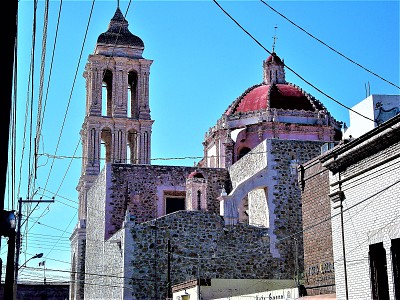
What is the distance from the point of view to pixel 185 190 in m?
32.8

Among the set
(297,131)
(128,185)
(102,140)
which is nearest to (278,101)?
(297,131)

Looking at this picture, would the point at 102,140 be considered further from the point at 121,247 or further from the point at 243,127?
the point at 121,247

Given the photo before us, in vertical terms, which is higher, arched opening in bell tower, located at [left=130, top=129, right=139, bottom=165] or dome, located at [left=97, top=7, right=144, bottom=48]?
dome, located at [left=97, top=7, right=144, bottom=48]

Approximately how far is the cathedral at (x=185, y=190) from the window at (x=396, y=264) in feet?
29.7

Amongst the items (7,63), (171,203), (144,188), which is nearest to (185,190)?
(171,203)

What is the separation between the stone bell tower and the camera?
41.3 m

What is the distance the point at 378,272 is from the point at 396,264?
718 mm

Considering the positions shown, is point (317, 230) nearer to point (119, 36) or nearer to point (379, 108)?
point (379, 108)

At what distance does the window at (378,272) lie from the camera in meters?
12.5

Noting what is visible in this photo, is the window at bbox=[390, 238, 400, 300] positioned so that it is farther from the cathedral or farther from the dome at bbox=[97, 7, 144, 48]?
the dome at bbox=[97, 7, 144, 48]

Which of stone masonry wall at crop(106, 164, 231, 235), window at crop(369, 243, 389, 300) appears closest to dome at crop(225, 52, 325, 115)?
stone masonry wall at crop(106, 164, 231, 235)

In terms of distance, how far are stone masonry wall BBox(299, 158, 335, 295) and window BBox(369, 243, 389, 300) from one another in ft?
17.7

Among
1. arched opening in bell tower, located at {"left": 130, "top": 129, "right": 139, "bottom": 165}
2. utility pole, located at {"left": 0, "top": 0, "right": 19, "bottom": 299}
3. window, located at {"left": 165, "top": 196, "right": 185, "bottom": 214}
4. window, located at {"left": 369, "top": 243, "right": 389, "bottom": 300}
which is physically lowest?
window, located at {"left": 369, "top": 243, "right": 389, "bottom": 300}

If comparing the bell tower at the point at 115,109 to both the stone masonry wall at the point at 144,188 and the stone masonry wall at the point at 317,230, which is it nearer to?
the stone masonry wall at the point at 144,188
